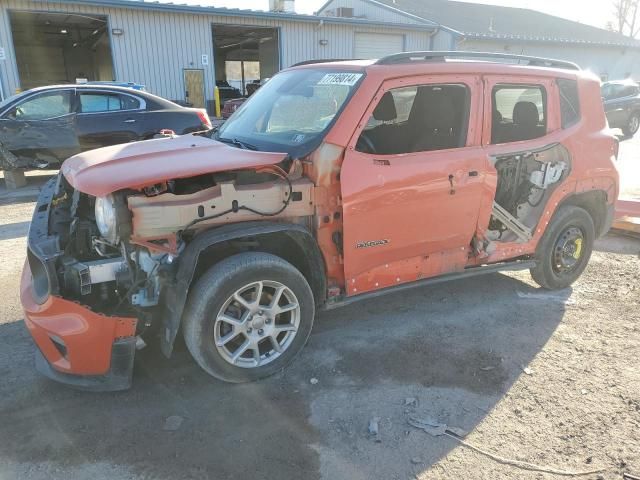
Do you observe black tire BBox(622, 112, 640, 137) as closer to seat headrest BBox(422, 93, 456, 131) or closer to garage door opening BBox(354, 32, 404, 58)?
garage door opening BBox(354, 32, 404, 58)

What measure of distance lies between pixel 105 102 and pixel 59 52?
1052 inches

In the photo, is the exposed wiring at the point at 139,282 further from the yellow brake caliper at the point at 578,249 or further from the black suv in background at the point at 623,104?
the black suv in background at the point at 623,104

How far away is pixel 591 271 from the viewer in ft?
17.2

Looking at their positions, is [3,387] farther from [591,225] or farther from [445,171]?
[591,225]

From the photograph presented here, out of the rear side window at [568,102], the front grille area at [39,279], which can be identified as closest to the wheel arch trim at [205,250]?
the front grille area at [39,279]

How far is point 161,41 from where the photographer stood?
17.9 meters

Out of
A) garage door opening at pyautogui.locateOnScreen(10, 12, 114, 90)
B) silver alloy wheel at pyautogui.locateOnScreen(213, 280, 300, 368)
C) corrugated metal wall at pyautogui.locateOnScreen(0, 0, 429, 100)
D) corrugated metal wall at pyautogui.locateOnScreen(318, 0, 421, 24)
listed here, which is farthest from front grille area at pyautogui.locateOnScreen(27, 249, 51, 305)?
corrugated metal wall at pyautogui.locateOnScreen(318, 0, 421, 24)

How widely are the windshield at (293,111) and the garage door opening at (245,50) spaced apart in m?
15.1

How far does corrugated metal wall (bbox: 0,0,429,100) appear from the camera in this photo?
1584cm

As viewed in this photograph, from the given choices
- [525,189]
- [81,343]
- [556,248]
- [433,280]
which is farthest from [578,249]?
[81,343]

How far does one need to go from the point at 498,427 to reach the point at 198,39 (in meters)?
18.9

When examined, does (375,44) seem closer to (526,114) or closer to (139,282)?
(526,114)

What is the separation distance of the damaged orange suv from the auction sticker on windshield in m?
0.02

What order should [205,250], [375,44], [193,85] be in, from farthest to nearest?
[375,44] → [193,85] → [205,250]
